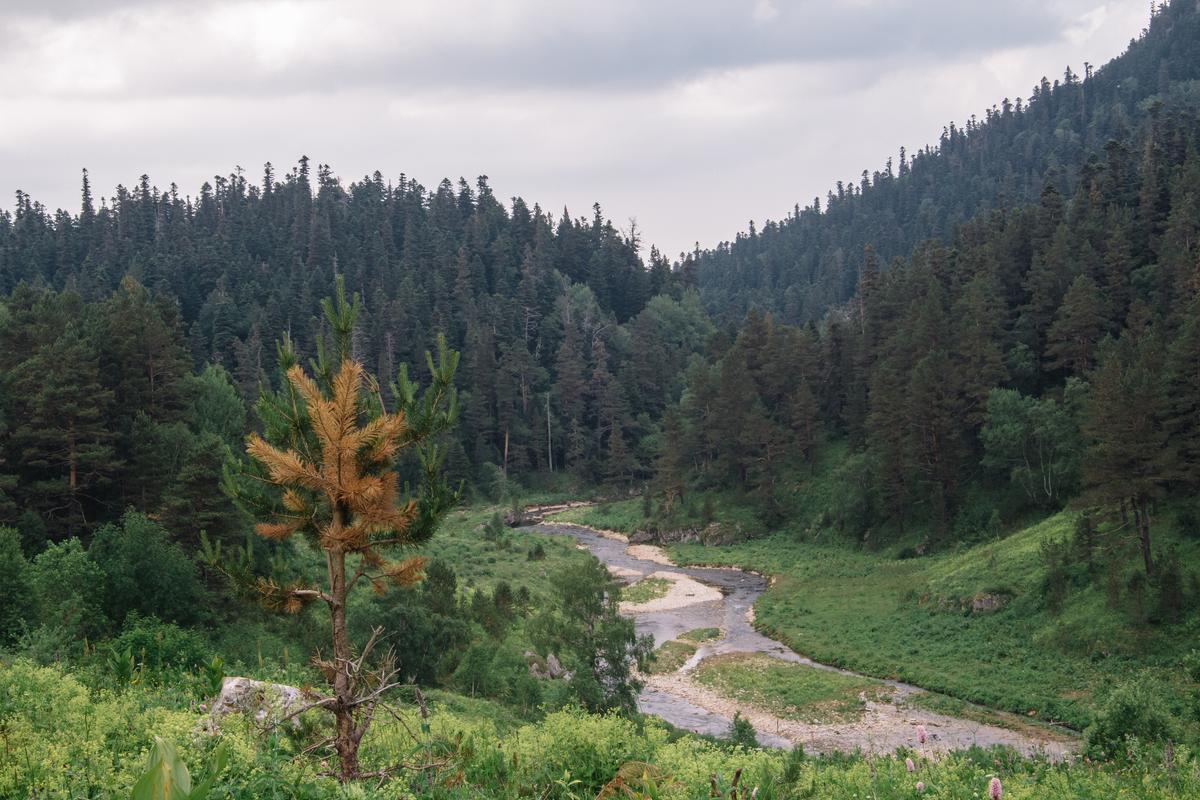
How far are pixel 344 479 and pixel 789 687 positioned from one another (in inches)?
1175

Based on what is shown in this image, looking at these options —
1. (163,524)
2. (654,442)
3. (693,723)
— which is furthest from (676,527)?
(163,524)

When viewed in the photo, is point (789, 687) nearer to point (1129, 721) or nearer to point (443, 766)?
point (1129, 721)

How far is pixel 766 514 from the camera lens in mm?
70250

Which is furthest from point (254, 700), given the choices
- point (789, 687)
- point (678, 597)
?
point (678, 597)

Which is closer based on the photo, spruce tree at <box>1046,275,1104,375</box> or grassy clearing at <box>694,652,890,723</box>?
grassy clearing at <box>694,652,890,723</box>

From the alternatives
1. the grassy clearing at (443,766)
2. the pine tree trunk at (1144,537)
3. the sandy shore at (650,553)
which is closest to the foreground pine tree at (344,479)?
the grassy clearing at (443,766)

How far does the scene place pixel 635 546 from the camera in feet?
240

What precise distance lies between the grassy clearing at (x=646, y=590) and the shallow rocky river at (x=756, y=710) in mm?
1046

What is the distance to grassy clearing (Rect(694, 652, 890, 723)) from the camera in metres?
33.0

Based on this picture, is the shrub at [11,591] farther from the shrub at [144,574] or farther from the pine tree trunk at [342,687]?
the pine tree trunk at [342,687]

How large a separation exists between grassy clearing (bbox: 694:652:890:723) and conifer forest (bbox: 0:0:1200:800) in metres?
0.23

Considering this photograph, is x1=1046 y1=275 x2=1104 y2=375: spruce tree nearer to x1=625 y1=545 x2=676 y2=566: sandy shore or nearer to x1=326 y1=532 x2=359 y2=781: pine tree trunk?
x1=625 y1=545 x2=676 y2=566: sandy shore

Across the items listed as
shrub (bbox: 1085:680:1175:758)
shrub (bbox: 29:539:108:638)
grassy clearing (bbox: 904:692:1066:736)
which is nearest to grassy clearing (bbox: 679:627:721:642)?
grassy clearing (bbox: 904:692:1066:736)

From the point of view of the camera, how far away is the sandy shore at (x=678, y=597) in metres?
51.1
